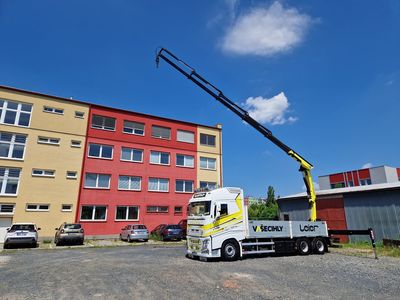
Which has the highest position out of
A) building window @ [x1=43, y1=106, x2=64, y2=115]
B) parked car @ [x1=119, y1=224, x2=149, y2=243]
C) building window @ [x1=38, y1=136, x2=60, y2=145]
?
building window @ [x1=43, y1=106, x2=64, y2=115]

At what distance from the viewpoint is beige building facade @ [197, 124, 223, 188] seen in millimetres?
33094

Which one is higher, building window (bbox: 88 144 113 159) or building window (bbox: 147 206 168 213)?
building window (bbox: 88 144 113 159)

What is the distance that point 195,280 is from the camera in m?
8.71

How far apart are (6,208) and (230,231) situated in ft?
63.2

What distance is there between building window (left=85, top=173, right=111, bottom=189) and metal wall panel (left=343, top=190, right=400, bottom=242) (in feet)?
69.2

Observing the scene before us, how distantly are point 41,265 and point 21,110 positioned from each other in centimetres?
1826

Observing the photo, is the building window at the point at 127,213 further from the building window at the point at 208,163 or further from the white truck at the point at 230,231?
the white truck at the point at 230,231

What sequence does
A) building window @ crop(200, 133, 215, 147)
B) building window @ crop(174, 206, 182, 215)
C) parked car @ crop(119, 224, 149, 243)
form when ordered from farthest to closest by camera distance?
1. building window @ crop(200, 133, 215, 147)
2. building window @ crop(174, 206, 182, 215)
3. parked car @ crop(119, 224, 149, 243)

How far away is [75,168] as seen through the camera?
85.3 feet

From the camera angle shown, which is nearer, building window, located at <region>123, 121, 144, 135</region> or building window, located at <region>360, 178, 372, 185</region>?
building window, located at <region>123, 121, 144, 135</region>

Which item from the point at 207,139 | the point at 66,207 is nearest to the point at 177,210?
the point at 207,139

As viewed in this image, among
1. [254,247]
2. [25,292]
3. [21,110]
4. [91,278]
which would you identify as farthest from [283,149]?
[21,110]

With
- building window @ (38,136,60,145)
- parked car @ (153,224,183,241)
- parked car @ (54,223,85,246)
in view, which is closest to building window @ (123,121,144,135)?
building window @ (38,136,60,145)

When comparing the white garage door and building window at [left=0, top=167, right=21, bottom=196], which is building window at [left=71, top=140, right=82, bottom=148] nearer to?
building window at [left=0, top=167, right=21, bottom=196]
